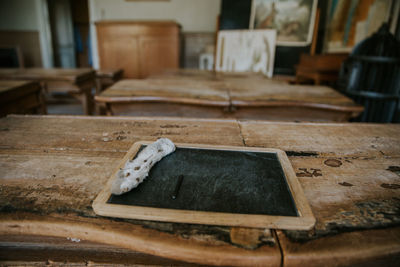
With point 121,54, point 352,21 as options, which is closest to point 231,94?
point 352,21

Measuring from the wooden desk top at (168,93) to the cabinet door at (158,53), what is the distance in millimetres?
3684

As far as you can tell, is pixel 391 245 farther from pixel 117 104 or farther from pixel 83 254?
pixel 117 104

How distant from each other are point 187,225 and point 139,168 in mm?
214

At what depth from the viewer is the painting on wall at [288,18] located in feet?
16.3

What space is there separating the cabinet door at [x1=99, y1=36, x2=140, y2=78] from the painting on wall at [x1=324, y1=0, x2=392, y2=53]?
3820mm

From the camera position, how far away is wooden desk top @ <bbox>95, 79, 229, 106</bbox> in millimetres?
1618

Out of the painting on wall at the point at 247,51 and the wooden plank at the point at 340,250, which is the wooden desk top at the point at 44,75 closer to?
the painting on wall at the point at 247,51

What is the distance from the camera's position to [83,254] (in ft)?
2.23

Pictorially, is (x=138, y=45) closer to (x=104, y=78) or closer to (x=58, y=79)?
(x=104, y=78)

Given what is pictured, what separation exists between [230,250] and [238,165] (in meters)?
0.30

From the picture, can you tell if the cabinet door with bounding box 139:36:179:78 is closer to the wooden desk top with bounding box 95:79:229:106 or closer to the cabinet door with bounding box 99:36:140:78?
the cabinet door with bounding box 99:36:140:78

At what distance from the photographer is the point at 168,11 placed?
20.6ft

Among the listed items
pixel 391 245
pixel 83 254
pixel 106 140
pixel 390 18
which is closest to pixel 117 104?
pixel 106 140

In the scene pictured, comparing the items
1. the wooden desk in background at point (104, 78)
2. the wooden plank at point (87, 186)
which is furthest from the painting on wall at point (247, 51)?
the wooden plank at point (87, 186)
